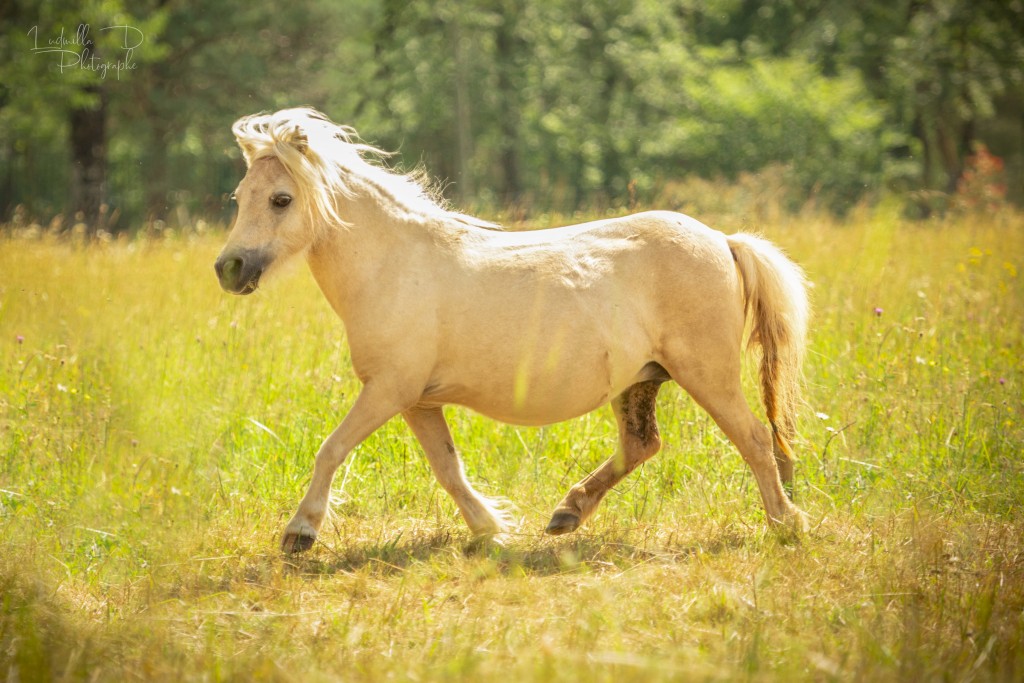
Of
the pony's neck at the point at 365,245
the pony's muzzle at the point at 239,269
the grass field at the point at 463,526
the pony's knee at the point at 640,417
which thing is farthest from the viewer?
the pony's knee at the point at 640,417

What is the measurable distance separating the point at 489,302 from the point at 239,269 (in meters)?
1.14

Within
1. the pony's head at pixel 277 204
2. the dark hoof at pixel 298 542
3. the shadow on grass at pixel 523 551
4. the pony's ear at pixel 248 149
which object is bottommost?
the shadow on grass at pixel 523 551

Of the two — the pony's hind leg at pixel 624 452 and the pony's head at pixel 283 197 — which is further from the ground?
the pony's head at pixel 283 197

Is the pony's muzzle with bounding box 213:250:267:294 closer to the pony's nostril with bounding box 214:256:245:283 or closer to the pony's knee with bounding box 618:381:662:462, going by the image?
the pony's nostril with bounding box 214:256:245:283

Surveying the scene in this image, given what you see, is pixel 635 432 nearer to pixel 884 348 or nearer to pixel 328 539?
pixel 328 539

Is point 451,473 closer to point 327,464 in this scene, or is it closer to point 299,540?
point 327,464

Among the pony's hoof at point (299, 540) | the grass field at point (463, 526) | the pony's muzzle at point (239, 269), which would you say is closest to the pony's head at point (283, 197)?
the pony's muzzle at point (239, 269)

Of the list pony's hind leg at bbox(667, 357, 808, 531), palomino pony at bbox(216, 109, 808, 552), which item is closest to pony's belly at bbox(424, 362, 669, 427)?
palomino pony at bbox(216, 109, 808, 552)

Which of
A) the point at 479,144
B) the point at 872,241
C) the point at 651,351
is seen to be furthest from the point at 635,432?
the point at 479,144

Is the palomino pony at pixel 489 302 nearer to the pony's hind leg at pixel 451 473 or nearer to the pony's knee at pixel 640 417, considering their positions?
the pony's hind leg at pixel 451 473

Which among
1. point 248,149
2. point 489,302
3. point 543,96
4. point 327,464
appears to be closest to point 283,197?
point 248,149

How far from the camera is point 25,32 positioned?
52.3ft

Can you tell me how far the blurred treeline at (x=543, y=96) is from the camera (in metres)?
22.3

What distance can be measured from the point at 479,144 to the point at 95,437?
2229cm
